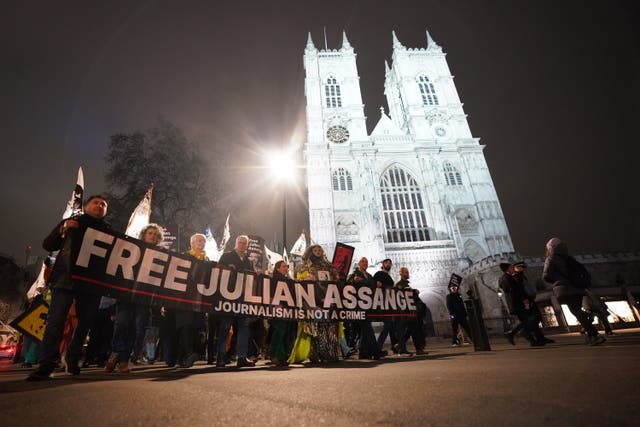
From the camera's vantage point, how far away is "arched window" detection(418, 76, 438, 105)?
38.6 m

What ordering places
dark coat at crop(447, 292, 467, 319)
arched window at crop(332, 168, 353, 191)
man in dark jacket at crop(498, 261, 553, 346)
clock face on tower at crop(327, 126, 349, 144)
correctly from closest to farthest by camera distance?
1. man in dark jacket at crop(498, 261, 553, 346)
2. dark coat at crop(447, 292, 467, 319)
3. arched window at crop(332, 168, 353, 191)
4. clock face on tower at crop(327, 126, 349, 144)

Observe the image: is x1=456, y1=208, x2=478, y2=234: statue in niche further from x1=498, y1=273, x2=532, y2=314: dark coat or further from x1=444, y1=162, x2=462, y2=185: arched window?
x1=498, y1=273, x2=532, y2=314: dark coat

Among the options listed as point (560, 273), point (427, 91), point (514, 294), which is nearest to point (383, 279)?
point (514, 294)

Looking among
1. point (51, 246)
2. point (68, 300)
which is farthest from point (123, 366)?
point (51, 246)

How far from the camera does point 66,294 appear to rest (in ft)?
10.4

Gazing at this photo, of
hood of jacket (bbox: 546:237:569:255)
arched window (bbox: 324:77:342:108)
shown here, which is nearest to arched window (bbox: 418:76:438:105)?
arched window (bbox: 324:77:342:108)

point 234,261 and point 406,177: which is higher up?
point 406,177

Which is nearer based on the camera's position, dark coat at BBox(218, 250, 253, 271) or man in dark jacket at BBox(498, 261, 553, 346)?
dark coat at BBox(218, 250, 253, 271)

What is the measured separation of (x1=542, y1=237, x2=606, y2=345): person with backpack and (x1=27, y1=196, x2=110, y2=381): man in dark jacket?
5958 millimetres

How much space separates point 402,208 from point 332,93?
17820 mm

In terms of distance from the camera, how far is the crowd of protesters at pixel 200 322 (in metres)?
3.20

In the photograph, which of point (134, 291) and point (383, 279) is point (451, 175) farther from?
point (134, 291)

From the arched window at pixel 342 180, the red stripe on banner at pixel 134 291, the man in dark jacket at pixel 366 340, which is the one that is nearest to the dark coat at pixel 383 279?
the man in dark jacket at pixel 366 340

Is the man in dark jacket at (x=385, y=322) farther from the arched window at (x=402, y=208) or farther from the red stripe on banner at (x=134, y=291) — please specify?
the arched window at (x=402, y=208)
